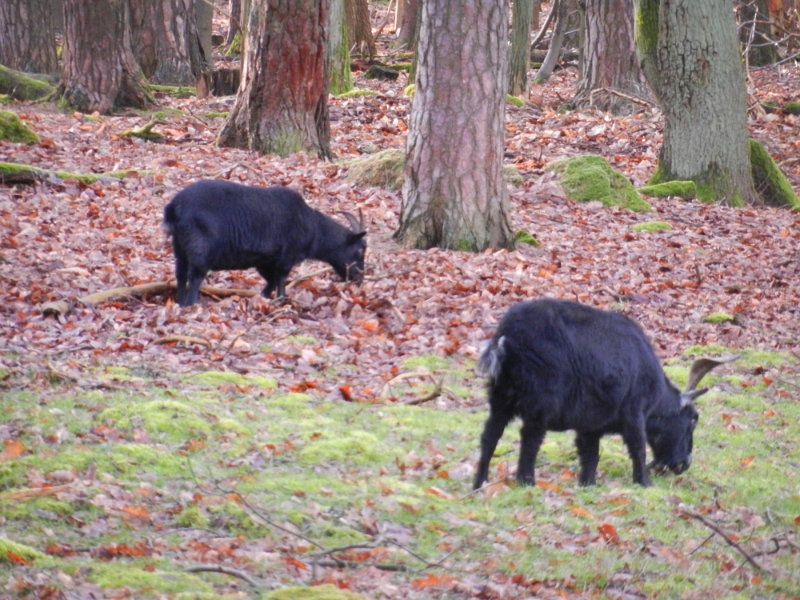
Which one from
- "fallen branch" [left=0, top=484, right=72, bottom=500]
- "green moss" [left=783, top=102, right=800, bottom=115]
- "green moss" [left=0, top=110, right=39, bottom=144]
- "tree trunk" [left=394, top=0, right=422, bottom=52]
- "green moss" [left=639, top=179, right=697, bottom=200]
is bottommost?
"fallen branch" [left=0, top=484, right=72, bottom=500]

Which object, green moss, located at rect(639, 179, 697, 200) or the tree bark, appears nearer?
green moss, located at rect(639, 179, 697, 200)

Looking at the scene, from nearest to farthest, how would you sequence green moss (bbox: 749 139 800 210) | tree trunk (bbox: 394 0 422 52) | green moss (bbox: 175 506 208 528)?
green moss (bbox: 175 506 208 528), green moss (bbox: 749 139 800 210), tree trunk (bbox: 394 0 422 52)

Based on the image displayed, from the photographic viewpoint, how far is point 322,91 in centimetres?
1612

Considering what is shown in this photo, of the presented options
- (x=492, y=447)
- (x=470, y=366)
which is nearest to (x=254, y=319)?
(x=470, y=366)

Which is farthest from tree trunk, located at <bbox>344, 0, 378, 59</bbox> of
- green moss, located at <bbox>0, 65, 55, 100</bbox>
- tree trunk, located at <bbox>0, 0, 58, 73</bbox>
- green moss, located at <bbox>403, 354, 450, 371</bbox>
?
green moss, located at <bbox>403, 354, 450, 371</bbox>

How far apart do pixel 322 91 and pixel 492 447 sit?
435 inches

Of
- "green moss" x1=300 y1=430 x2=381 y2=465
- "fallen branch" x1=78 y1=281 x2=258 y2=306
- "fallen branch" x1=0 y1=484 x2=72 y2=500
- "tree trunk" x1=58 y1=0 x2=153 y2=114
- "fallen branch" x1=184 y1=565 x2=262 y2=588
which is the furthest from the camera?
"tree trunk" x1=58 y1=0 x2=153 y2=114

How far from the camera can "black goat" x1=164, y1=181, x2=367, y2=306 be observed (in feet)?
31.7

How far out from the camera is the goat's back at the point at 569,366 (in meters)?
5.98

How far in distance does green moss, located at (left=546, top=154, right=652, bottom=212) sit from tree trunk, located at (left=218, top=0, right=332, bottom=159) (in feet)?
13.7

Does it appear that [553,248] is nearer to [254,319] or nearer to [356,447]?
[254,319]

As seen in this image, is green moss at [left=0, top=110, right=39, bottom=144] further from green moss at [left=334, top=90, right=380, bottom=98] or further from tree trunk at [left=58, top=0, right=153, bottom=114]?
green moss at [left=334, top=90, right=380, bottom=98]

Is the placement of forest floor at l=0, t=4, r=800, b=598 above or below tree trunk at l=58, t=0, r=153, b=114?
below

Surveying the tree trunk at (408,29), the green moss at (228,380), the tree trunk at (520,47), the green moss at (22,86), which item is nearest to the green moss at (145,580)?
the green moss at (228,380)
